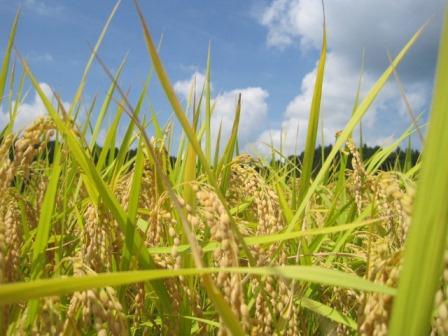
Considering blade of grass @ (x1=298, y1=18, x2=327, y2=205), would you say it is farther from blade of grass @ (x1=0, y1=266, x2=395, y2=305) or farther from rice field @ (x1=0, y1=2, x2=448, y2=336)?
blade of grass @ (x1=0, y1=266, x2=395, y2=305)

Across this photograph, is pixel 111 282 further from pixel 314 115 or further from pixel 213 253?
pixel 314 115

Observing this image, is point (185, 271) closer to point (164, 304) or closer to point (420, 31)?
point (164, 304)

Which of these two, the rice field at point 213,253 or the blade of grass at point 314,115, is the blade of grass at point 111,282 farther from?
the blade of grass at point 314,115

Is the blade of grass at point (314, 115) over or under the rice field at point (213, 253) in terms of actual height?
over

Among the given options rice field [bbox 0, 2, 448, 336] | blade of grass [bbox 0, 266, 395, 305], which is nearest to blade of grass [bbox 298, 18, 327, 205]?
rice field [bbox 0, 2, 448, 336]

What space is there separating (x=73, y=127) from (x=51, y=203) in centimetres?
23

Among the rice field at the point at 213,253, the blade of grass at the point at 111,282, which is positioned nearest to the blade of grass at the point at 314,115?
the rice field at the point at 213,253

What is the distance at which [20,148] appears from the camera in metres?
1.22

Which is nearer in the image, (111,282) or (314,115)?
(111,282)

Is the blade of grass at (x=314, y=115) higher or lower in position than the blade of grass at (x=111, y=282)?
higher

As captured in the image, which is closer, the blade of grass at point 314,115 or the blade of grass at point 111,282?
the blade of grass at point 111,282

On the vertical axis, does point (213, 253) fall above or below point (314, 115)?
below

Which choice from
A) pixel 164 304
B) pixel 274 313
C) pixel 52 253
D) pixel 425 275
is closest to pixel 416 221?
pixel 425 275

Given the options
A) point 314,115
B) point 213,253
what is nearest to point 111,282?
point 213,253
